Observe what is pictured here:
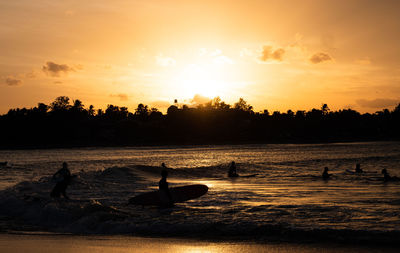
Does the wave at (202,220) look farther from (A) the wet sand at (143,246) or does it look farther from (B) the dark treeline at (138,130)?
(B) the dark treeline at (138,130)

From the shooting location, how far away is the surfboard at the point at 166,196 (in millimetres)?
18272

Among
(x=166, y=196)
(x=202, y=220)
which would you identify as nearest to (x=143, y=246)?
(x=202, y=220)

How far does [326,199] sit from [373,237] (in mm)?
7615

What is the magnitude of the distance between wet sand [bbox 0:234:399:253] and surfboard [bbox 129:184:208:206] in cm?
567

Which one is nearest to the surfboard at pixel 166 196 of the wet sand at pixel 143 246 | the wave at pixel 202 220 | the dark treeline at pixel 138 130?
the wave at pixel 202 220

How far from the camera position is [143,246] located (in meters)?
11.4

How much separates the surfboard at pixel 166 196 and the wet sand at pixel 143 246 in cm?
567

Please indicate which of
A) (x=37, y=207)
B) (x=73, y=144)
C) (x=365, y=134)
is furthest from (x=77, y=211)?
(x=365, y=134)

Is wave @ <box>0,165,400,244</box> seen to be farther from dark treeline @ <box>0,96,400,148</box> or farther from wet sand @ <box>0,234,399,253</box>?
dark treeline @ <box>0,96,400,148</box>

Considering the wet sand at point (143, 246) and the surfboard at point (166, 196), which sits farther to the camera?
the surfboard at point (166, 196)

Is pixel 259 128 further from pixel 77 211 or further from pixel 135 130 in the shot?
pixel 77 211

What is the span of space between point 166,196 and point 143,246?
269 inches

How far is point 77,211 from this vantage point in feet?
54.2

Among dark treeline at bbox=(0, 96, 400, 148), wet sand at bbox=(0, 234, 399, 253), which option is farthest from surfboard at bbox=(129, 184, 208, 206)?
dark treeline at bbox=(0, 96, 400, 148)
